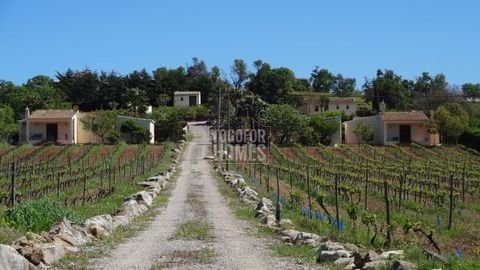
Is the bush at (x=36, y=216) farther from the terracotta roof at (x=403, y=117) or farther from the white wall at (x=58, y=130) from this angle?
the terracotta roof at (x=403, y=117)

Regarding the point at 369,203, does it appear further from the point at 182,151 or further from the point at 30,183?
the point at 182,151

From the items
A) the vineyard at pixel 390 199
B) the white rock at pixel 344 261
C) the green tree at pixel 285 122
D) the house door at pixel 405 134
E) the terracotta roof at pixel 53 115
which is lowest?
the vineyard at pixel 390 199

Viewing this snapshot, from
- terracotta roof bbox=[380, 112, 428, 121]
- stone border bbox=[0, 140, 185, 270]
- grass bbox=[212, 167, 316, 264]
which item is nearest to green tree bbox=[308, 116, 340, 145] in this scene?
terracotta roof bbox=[380, 112, 428, 121]

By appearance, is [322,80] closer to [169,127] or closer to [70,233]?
[169,127]

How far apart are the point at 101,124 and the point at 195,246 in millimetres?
52397

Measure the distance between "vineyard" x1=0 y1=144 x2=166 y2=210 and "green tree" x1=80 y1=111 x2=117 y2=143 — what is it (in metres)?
5.85

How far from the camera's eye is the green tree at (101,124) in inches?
2502

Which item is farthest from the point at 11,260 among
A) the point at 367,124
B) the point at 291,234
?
the point at 367,124

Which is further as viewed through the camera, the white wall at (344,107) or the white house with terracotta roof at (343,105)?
the white house with terracotta roof at (343,105)

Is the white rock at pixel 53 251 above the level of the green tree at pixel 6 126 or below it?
below

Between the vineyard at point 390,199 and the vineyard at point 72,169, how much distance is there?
273 inches

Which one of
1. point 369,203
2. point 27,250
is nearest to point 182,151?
point 369,203

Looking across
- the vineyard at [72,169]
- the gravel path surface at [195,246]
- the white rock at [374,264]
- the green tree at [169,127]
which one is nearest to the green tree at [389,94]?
the green tree at [169,127]

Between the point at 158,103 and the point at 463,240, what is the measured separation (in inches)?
3201
